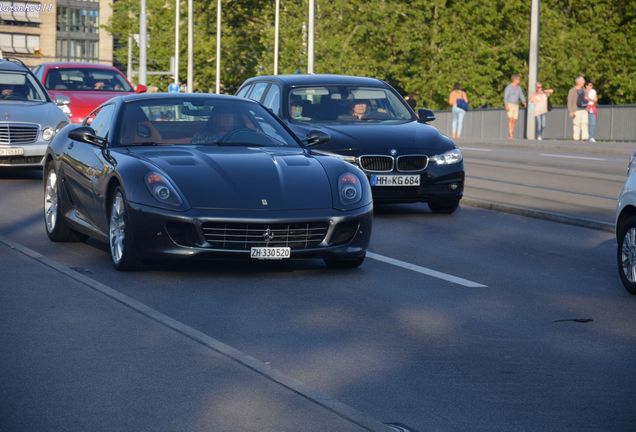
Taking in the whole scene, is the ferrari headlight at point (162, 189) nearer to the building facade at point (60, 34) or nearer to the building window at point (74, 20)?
the building facade at point (60, 34)

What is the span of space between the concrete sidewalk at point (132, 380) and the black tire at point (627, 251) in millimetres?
3300

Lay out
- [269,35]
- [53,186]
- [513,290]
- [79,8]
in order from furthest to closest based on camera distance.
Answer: [79,8] < [269,35] < [53,186] < [513,290]

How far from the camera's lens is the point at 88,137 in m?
11.2

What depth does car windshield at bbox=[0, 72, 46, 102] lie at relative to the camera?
21081 millimetres

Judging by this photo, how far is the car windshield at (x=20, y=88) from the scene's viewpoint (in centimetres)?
2108

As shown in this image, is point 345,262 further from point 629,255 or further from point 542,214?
point 542,214

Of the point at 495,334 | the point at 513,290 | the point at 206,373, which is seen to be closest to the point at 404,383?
the point at 206,373

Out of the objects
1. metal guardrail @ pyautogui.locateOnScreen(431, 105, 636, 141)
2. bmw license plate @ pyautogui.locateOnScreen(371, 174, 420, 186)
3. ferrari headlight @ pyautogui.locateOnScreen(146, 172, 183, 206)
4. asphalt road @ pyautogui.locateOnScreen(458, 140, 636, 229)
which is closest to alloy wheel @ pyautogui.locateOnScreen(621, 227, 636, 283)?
ferrari headlight @ pyautogui.locateOnScreen(146, 172, 183, 206)

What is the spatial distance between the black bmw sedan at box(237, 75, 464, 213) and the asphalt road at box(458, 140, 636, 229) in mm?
1329

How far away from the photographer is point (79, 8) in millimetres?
161375

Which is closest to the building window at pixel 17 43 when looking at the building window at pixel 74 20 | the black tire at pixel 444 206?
the building window at pixel 74 20

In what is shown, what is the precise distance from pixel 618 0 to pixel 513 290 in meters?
61.3

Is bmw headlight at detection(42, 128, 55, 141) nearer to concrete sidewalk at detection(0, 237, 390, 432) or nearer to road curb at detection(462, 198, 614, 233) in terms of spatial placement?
road curb at detection(462, 198, 614, 233)

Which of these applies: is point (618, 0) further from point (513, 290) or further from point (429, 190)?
point (513, 290)
